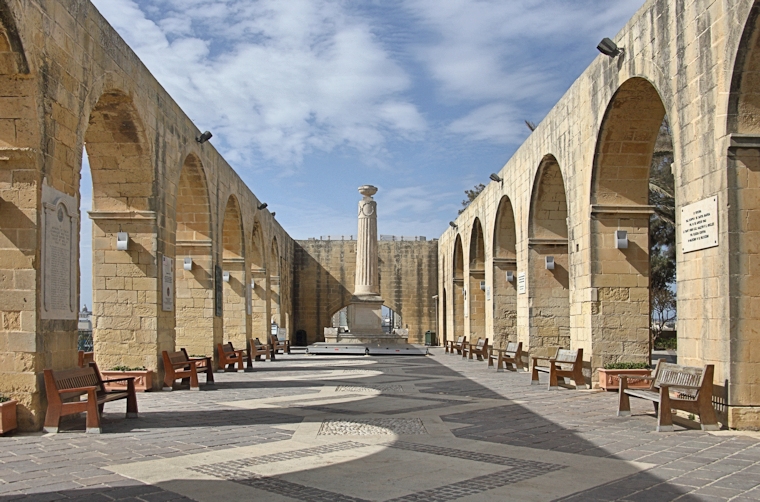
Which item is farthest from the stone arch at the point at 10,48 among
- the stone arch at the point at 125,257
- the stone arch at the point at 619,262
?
the stone arch at the point at 619,262

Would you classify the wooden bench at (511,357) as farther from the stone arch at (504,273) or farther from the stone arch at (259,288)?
the stone arch at (259,288)

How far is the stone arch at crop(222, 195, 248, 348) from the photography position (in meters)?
19.1

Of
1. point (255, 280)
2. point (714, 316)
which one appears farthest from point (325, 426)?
point (255, 280)

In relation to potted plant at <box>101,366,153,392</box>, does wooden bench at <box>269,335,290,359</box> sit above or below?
below

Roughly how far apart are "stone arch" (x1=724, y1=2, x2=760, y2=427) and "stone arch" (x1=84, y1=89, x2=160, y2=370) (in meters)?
8.05

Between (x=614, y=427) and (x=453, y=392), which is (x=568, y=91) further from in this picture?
(x=614, y=427)

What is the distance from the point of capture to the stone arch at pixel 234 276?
62.7 feet

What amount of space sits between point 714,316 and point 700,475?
8.36 ft

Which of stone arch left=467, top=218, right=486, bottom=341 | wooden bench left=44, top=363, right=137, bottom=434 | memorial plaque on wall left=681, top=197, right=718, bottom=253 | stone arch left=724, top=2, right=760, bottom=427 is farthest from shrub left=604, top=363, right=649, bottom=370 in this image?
Answer: stone arch left=467, top=218, right=486, bottom=341

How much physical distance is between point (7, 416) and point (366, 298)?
1887 centimetres

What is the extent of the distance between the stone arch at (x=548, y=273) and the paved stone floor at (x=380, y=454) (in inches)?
203

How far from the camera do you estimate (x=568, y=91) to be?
497 inches

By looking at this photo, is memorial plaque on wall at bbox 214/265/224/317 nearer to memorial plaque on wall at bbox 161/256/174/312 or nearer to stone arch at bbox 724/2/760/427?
memorial plaque on wall at bbox 161/256/174/312

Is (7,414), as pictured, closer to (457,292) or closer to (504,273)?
(504,273)
